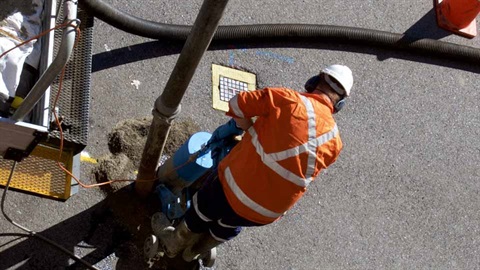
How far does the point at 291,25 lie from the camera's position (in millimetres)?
6375

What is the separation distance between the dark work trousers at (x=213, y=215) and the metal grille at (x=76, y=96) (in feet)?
2.62

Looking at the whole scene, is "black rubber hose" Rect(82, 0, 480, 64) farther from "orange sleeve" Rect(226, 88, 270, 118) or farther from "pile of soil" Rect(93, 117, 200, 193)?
"orange sleeve" Rect(226, 88, 270, 118)

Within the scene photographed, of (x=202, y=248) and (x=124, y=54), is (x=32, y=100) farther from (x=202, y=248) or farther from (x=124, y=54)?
(x=124, y=54)

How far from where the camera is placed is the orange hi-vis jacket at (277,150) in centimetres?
422

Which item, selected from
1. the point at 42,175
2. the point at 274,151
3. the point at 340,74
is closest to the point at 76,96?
the point at 42,175

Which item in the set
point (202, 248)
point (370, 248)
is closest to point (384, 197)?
point (370, 248)

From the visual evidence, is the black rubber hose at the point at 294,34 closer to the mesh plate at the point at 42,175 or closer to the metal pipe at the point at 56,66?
the mesh plate at the point at 42,175

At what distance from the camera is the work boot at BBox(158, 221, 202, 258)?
4863mm

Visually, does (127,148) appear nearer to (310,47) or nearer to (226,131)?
(226,131)

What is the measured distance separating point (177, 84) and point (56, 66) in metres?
0.96

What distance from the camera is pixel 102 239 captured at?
5.13 metres

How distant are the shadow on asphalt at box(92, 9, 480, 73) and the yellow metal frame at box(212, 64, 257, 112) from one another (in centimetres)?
19

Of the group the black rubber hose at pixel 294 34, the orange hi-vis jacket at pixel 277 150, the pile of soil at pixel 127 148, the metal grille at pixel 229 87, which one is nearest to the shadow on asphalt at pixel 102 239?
the pile of soil at pixel 127 148

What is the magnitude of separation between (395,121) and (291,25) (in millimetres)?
1224
